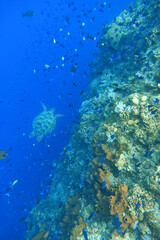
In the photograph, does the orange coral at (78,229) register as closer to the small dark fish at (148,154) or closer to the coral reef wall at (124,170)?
the coral reef wall at (124,170)

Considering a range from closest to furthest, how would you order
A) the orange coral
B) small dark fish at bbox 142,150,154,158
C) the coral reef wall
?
the coral reef wall → small dark fish at bbox 142,150,154,158 → the orange coral

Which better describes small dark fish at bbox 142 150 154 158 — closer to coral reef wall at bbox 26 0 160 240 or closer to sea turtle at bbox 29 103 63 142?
coral reef wall at bbox 26 0 160 240

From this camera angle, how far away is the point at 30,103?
33.8m

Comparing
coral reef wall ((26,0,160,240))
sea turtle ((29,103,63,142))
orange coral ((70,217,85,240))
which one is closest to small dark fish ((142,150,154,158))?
coral reef wall ((26,0,160,240))

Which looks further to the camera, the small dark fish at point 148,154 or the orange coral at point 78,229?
the orange coral at point 78,229

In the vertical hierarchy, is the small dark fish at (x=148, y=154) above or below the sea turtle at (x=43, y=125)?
below

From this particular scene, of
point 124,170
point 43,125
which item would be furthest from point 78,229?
point 43,125

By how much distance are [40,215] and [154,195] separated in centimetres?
774

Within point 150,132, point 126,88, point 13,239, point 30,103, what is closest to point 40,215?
point 150,132

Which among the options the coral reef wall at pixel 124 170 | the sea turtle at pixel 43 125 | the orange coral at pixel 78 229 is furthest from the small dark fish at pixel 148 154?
the sea turtle at pixel 43 125

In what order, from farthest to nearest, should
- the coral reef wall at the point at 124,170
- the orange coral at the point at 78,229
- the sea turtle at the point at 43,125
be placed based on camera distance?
1. the sea turtle at the point at 43,125
2. the orange coral at the point at 78,229
3. the coral reef wall at the point at 124,170

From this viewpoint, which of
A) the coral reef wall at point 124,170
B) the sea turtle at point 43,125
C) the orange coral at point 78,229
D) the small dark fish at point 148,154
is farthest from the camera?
the sea turtle at point 43,125

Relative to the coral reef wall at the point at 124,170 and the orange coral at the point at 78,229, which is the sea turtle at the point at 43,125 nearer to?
the coral reef wall at the point at 124,170

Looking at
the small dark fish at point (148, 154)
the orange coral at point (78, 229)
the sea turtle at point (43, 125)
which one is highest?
the sea turtle at point (43, 125)
